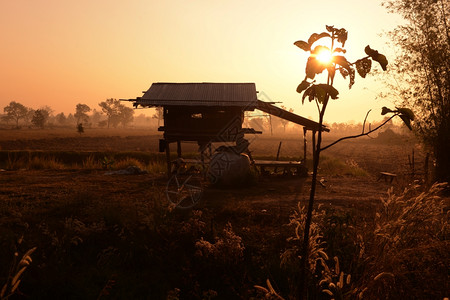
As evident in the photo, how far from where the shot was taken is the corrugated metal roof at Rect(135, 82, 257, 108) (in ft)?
45.0

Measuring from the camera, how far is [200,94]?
14.5 meters

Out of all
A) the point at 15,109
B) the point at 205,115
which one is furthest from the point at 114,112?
the point at 205,115

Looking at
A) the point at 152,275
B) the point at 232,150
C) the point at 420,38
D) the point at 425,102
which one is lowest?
the point at 152,275

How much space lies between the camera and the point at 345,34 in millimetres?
2105

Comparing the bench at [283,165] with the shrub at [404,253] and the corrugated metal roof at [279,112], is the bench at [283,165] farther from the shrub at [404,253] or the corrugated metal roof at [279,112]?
the shrub at [404,253]

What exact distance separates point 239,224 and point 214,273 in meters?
1.90

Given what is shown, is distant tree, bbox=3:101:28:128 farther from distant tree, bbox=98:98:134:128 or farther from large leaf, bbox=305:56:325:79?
large leaf, bbox=305:56:325:79

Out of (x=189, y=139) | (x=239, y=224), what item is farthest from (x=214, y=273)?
(x=189, y=139)

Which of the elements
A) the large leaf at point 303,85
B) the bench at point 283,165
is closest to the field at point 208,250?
the large leaf at point 303,85

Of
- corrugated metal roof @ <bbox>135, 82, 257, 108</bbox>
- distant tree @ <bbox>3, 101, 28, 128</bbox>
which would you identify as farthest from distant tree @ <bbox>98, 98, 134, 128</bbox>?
corrugated metal roof @ <bbox>135, 82, 257, 108</bbox>

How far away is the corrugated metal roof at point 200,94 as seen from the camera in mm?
13723

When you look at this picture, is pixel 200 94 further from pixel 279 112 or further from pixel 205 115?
pixel 279 112

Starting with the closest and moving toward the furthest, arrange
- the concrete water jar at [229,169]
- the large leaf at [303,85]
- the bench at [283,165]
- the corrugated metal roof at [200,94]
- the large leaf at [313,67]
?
1. the large leaf at [313,67]
2. the large leaf at [303,85]
3. the concrete water jar at [229,169]
4. the corrugated metal roof at [200,94]
5. the bench at [283,165]

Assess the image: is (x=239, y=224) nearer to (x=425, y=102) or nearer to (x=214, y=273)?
(x=214, y=273)
